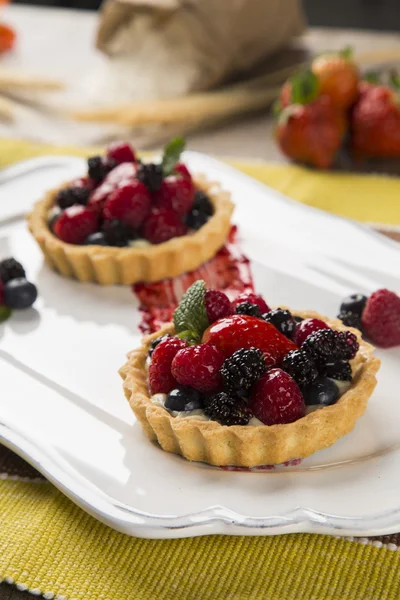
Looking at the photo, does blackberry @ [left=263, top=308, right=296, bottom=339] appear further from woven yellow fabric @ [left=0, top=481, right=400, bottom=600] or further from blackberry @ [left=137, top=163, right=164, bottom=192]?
blackberry @ [left=137, top=163, right=164, bottom=192]

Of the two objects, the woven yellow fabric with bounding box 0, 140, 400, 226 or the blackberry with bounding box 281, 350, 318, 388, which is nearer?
the blackberry with bounding box 281, 350, 318, 388

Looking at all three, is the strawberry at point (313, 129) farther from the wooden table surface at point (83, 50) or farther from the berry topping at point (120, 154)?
the berry topping at point (120, 154)

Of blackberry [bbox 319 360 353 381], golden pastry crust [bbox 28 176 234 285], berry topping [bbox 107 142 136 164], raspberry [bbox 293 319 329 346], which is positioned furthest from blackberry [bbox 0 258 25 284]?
blackberry [bbox 319 360 353 381]

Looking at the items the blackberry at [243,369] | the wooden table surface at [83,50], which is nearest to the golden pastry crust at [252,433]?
the blackberry at [243,369]

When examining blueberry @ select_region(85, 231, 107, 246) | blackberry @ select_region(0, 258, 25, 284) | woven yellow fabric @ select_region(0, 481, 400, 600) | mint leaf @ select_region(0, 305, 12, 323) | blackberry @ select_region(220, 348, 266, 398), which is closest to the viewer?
woven yellow fabric @ select_region(0, 481, 400, 600)

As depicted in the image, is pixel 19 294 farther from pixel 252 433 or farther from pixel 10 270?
pixel 252 433

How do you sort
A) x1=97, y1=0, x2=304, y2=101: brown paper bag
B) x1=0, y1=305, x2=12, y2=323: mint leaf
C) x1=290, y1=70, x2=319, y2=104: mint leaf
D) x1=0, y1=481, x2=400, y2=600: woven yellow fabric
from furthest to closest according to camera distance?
x1=97, y1=0, x2=304, y2=101: brown paper bag
x1=290, y1=70, x2=319, y2=104: mint leaf
x1=0, y1=305, x2=12, y2=323: mint leaf
x1=0, y1=481, x2=400, y2=600: woven yellow fabric
